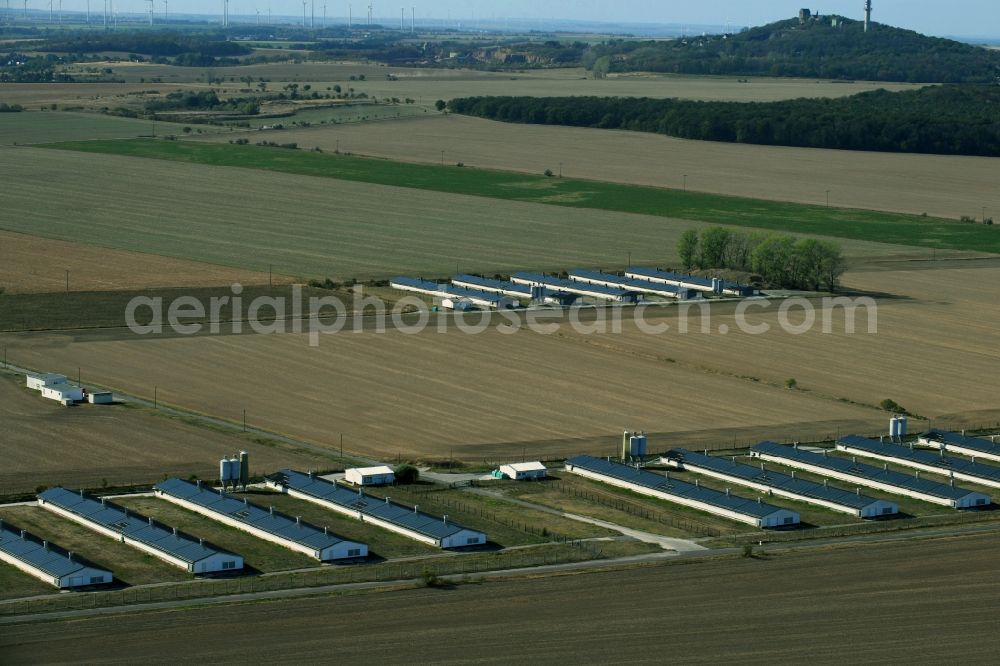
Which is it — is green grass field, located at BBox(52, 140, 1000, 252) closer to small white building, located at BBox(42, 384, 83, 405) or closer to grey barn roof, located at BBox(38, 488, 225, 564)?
small white building, located at BBox(42, 384, 83, 405)

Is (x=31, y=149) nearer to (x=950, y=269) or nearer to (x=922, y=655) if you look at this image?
(x=950, y=269)

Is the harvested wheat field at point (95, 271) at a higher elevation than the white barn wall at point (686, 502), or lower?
higher

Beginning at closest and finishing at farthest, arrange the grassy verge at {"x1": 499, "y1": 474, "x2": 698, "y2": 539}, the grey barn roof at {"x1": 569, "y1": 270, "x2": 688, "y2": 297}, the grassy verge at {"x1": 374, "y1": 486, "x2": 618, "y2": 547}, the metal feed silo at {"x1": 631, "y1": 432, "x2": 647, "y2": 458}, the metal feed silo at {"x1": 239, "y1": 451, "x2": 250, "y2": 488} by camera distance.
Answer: the grassy verge at {"x1": 374, "y1": 486, "x2": 618, "y2": 547}
the grassy verge at {"x1": 499, "y1": 474, "x2": 698, "y2": 539}
the metal feed silo at {"x1": 239, "y1": 451, "x2": 250, "y2": 488}
the metal feed silo at {"x1": 631, "y1": 432, "x2": 647, "y2": 458}
the grey barn roof at {"x1": 569, "y1": 270, "x2": 688, "y2": 297}

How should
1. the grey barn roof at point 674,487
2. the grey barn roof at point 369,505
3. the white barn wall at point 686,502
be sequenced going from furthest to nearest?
1. the grey barn roof at point 674,487
2. the white barn wall at point 686,502
3. the grey barn roof at point 369,505

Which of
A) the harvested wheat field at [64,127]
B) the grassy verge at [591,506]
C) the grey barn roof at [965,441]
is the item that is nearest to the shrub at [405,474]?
the grassy verge at [591,506]

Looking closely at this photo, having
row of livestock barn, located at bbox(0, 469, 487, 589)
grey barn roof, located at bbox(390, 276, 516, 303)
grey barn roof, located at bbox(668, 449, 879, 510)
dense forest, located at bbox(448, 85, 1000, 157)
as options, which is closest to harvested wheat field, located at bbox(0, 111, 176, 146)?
dense forest, located at bbox(448, 85, 1000, 157)

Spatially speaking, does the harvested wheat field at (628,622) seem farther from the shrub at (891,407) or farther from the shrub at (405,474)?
the shrub at (891,407)

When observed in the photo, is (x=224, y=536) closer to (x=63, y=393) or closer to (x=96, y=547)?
(x=96, y=547)

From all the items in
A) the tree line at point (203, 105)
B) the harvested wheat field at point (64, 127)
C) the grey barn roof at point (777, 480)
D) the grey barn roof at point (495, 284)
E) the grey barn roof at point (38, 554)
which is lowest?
the grey barn roof at point (777, 480)
